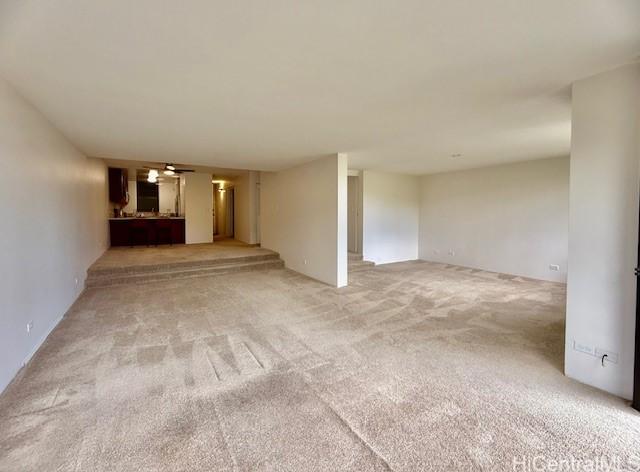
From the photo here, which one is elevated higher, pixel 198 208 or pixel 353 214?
pixel 198 208

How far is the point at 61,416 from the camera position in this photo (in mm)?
1952

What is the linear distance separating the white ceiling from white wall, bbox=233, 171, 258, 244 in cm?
549

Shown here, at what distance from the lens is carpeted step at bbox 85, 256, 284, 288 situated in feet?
17.6

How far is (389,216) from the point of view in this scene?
7953 mm

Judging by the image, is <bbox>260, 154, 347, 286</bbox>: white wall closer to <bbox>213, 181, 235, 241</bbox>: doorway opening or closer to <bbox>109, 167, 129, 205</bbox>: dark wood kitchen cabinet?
<bbox>213, 181, 235, 241</bbox>: doorway opening

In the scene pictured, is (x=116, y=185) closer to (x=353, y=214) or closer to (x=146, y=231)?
(x=146, y=231)

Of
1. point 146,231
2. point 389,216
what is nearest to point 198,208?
point 146,231

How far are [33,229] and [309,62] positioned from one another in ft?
9.80

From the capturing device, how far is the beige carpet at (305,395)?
165 cm

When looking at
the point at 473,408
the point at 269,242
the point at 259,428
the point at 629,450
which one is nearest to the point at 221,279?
the point at 269,242

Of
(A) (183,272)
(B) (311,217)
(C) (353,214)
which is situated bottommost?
(A) (183,272)

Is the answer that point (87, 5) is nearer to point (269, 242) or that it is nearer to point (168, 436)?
point (168, 436)

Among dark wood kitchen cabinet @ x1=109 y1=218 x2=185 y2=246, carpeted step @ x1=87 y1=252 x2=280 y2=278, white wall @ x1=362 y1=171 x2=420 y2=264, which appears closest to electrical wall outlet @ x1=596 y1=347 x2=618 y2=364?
white wall @ x1=362 y1=171 x2=420 y2=264

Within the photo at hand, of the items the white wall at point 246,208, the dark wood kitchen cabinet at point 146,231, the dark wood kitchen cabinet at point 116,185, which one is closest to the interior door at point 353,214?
the white wall at point 246,208
